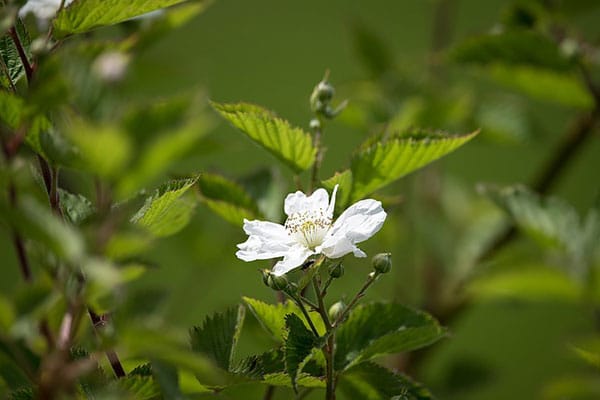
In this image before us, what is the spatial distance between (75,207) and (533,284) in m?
0.65

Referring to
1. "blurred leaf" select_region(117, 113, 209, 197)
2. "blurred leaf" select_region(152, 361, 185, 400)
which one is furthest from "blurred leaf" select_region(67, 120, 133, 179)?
"blurred leaf" select_region(152, 361, 185, 400)

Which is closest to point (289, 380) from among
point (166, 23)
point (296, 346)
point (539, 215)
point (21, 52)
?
point (296, 346)

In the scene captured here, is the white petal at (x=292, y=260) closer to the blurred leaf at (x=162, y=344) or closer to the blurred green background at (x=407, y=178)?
the blurred leaf at (x=162, y=344)

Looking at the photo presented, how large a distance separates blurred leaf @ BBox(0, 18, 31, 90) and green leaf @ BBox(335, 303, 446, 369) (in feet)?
1.00

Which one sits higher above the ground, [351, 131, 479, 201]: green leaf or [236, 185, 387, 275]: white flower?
[351, 131, 479, 201]: green leaf

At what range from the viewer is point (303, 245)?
0.65 m

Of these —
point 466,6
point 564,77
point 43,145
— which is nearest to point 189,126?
point 43,145

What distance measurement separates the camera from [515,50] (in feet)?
3.29

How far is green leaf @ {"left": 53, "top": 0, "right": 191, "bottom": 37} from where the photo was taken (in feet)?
1.88

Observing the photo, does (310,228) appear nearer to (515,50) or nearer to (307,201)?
(307,201)

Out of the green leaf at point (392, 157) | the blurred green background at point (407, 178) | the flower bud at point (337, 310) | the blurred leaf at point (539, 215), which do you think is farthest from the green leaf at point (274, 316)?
the blurred green background at point (407, 178)

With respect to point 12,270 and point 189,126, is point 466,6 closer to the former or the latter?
point 12,270

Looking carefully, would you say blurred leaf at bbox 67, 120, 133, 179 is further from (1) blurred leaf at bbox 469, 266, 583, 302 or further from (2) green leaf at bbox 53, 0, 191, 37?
(1) blurred leaf at bbox 469, 266, 583, 302

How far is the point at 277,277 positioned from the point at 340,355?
9 cm
